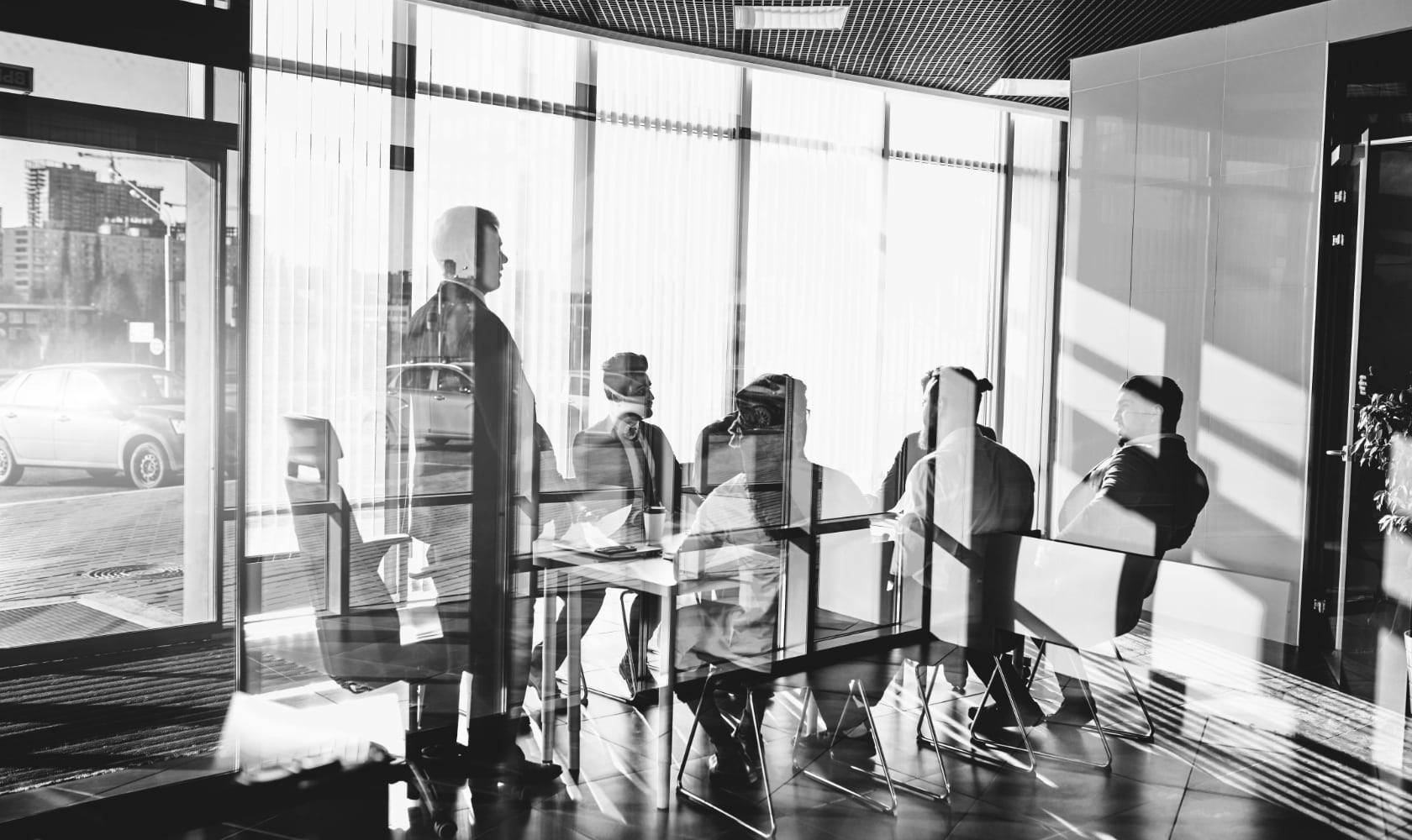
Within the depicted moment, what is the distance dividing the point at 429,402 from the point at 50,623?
128 cm

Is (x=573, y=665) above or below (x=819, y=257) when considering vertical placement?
below

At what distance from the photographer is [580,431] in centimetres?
350

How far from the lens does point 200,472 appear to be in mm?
3436

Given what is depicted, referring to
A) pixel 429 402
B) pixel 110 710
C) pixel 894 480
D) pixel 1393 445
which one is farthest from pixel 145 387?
pixel 1393 445

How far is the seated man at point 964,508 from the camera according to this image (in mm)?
4109

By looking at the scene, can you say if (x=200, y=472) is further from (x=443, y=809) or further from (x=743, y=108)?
(x=743, y=108)

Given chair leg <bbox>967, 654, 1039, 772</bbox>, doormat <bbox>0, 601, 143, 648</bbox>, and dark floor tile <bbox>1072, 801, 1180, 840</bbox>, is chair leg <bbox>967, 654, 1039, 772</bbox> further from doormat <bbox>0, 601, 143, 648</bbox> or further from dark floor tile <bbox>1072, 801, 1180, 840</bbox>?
doormat <bbox>0, 601, 143, 648</bbox>

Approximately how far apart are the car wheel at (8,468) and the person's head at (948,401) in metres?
3.11

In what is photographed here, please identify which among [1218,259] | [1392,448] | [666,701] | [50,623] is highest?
[1218,259]

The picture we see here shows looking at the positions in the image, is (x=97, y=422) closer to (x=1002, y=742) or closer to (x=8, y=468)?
(x=8, y=468)

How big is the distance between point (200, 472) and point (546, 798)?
5.02ft

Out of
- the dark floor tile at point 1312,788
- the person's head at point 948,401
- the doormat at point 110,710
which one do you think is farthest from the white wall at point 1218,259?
the doormat at point 110,710

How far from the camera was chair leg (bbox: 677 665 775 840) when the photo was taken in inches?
118

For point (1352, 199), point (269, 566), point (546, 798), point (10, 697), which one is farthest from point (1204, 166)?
point (10, 697)
